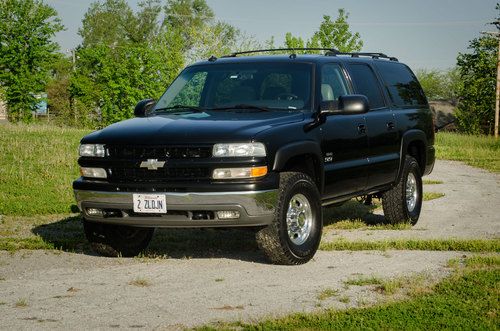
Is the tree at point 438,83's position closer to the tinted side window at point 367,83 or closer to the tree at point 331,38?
the tree at point 331,38

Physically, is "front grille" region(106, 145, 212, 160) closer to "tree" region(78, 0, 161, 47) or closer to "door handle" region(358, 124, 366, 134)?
"door handle" region(358, 124, 366, 134)

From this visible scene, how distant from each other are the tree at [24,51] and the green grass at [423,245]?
40.9 metres

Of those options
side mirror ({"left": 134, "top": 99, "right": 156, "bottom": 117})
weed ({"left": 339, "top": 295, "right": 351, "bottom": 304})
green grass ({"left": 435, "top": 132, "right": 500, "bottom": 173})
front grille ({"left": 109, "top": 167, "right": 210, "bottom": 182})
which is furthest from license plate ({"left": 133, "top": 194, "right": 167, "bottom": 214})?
green grass ({"left": 435, "top": 132, "right": 500, "bottom": 173})

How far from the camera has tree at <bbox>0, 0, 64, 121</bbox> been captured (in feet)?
157

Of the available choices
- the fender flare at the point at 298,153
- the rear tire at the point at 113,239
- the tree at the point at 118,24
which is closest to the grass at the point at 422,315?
the fender flare at the point at 298,153

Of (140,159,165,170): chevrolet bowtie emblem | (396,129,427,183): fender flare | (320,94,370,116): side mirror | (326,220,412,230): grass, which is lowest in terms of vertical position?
(326,220,412,230): grass

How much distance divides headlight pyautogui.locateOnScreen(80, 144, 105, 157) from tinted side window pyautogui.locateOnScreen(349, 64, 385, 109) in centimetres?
316

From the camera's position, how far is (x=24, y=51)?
4862 centimetres

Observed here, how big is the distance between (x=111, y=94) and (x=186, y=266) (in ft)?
120

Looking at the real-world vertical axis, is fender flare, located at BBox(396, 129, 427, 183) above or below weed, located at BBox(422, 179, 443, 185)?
Result: above

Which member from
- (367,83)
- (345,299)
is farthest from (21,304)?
(367,83)

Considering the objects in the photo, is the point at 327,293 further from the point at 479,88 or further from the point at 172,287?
the point at 479,88

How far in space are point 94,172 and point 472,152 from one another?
80.2 ft

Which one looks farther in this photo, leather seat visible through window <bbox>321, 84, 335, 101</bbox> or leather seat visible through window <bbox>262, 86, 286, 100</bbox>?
leather seat visible through window <bbox>321, 84, 335, 101</bbox>
